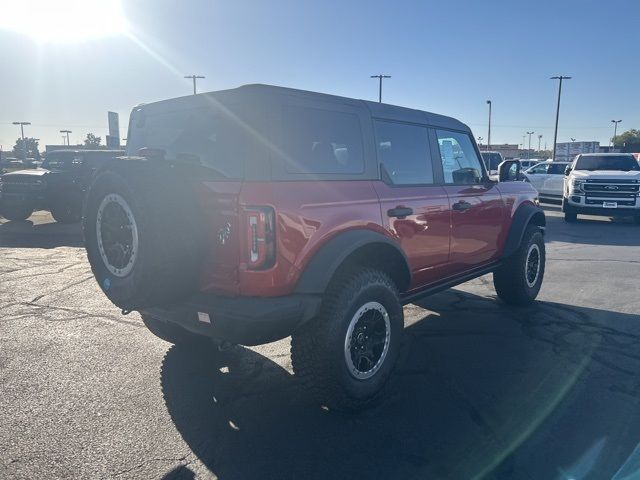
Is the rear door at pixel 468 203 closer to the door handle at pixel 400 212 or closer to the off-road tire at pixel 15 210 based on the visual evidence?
the door handle at pixel 400 212

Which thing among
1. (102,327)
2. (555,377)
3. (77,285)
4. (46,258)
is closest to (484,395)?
(555,377)

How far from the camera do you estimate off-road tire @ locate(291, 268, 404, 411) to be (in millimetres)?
3113

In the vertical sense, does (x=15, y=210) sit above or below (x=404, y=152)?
below

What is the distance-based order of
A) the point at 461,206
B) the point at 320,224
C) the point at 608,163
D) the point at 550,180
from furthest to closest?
1. the point at 550,180
2. the point at 608,163
3. the point at 461,206
4. the point at 320,224

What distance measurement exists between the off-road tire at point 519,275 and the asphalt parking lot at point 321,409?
0.20m

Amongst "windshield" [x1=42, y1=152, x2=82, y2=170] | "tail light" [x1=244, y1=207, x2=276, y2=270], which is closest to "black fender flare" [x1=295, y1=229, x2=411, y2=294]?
"tail light" [x1=244, y1=207, x2=276, y2=270]

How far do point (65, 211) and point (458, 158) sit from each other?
11370mm

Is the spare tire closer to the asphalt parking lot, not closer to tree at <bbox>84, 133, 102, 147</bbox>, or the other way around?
the asphalt parking lot

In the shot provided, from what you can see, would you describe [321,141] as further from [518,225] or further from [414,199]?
[518,225]

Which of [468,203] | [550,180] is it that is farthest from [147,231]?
[550,180]

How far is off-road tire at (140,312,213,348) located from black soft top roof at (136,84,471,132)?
1720 mm

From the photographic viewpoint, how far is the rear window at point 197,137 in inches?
121

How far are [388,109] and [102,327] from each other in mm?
3600

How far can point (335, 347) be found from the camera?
10.3 feet
